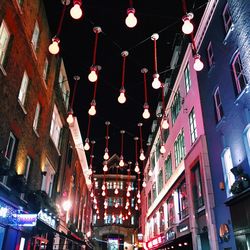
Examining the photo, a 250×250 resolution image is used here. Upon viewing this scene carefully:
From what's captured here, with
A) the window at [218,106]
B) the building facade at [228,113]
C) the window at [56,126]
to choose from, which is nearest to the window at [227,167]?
the building facade at [228,113]

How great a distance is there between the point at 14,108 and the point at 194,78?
464 inches

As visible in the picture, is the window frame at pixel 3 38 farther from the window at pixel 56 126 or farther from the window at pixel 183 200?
the window at pixel 183 200

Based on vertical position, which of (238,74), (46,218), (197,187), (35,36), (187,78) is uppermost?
(187,78)

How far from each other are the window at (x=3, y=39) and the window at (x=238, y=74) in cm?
1020

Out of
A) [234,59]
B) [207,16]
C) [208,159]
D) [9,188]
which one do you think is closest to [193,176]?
[208,159]

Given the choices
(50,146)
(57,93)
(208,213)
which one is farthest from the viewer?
(57,93)

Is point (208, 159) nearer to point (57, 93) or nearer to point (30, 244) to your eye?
point (30, 244)

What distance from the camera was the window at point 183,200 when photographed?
20052mm

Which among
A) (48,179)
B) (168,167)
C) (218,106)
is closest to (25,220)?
(48,179)

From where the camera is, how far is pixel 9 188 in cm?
1168

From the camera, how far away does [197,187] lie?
56.9 feet

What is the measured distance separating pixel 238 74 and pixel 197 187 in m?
8.18

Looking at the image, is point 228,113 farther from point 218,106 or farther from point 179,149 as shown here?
point 179,149

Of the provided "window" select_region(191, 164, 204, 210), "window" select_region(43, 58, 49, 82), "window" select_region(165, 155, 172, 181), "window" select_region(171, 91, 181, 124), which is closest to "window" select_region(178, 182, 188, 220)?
"window" select_region(191, 164, 204, 210)
